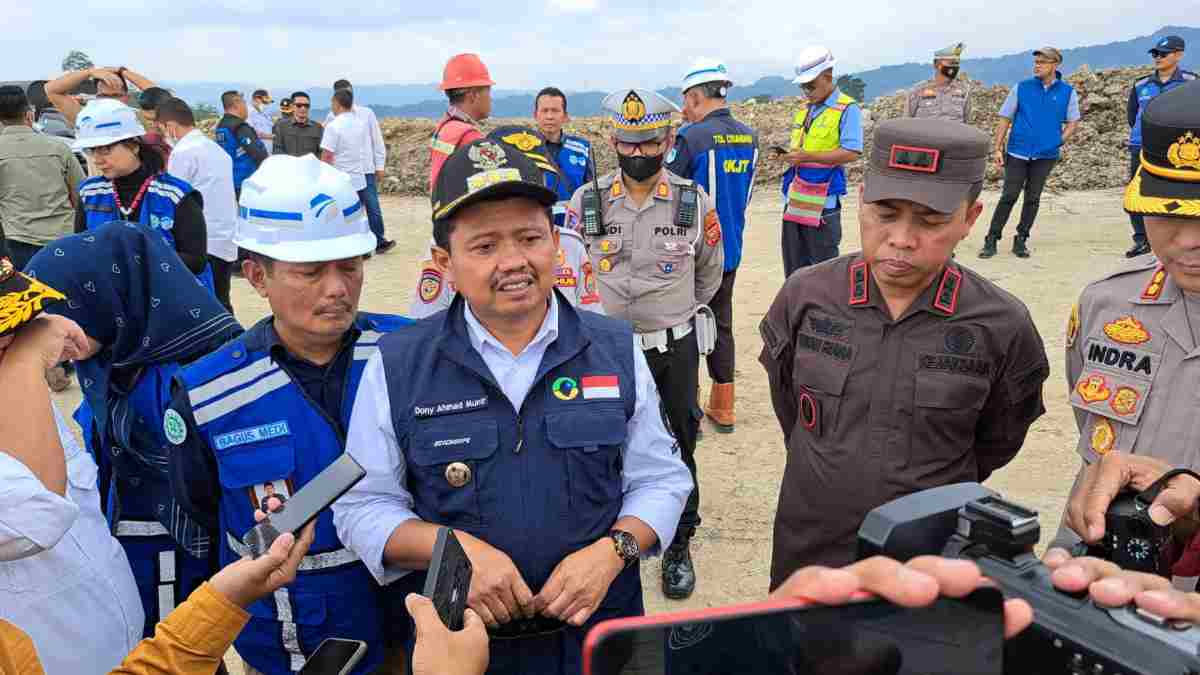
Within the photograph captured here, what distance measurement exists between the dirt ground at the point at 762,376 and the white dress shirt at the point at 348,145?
1.24 metres

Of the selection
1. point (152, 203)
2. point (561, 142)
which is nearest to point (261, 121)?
point (561, 142)

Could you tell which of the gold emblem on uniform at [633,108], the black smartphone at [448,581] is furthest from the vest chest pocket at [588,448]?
the gold emblem on uniform at [633,108]

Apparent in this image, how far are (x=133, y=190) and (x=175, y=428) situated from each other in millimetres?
3245

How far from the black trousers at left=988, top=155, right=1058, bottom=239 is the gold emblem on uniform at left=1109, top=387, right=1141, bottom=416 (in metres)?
7.44

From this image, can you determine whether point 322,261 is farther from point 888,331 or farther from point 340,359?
point 888,331

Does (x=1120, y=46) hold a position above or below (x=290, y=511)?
above

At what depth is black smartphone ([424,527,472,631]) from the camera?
131 cm

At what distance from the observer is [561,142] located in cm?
652

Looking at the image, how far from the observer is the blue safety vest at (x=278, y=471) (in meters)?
1.93

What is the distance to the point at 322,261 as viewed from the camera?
200 centimetres

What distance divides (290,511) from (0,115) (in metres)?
6.05

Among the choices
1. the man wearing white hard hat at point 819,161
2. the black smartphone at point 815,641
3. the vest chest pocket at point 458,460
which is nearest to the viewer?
the black smartphone at point 815,641

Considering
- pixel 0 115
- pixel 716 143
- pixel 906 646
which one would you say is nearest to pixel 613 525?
pixel 906 646

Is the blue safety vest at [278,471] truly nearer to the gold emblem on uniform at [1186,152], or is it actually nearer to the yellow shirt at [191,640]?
the yellow shirt at [191,640]
